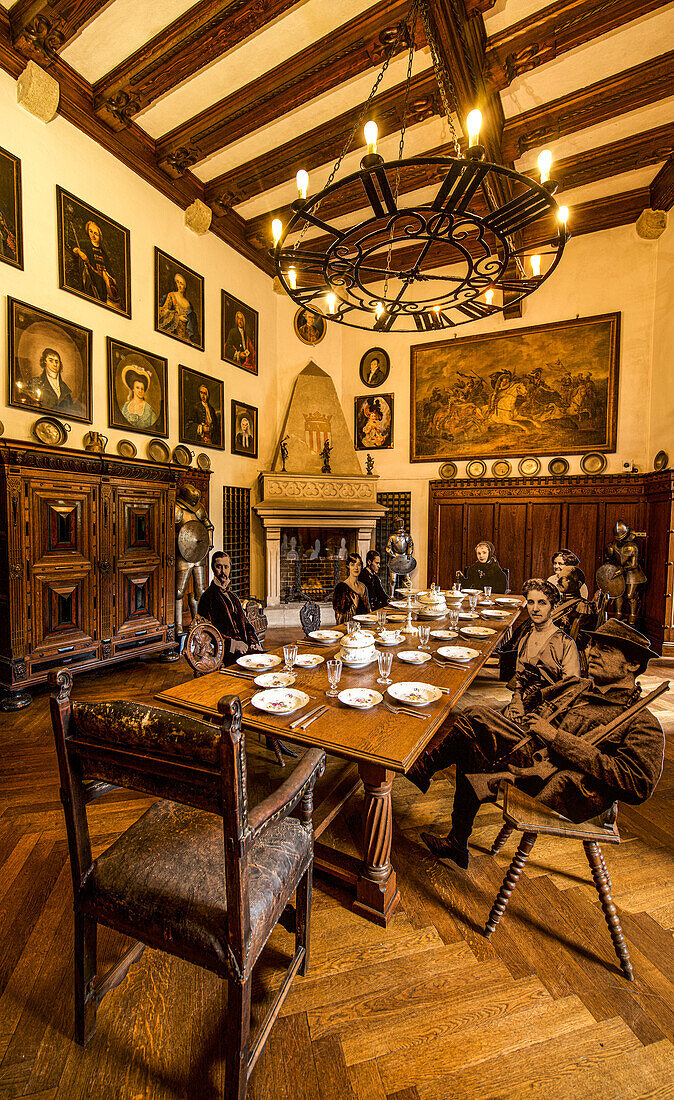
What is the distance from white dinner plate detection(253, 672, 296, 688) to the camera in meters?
2.09

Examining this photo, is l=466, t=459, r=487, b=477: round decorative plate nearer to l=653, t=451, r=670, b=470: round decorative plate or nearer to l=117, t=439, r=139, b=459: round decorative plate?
l=653, t=451, r=670, b=470: round decorative plate

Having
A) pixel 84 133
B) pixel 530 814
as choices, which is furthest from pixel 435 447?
pixel 530 814

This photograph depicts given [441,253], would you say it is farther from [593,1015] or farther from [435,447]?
[593,1015]

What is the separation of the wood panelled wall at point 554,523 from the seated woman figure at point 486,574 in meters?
2.10

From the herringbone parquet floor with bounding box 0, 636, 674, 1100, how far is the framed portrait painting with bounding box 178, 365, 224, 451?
4924 millimetres

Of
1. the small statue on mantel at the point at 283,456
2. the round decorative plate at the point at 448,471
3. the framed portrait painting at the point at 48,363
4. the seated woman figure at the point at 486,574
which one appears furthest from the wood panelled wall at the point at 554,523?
the framed portrait painting at the point at 48,363

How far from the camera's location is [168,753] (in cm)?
95

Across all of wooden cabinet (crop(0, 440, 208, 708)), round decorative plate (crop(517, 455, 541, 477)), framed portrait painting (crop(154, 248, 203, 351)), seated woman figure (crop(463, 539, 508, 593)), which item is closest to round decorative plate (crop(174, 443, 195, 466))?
wooden cabinet (crop(0, 440, 208, 708))

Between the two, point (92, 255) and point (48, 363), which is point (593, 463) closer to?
point (92, 255)

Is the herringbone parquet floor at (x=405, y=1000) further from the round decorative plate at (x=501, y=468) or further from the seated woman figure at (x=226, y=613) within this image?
the round decorative plate at (x=501, y=468)

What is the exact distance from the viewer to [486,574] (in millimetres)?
5453

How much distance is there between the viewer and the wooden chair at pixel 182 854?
0.94 m

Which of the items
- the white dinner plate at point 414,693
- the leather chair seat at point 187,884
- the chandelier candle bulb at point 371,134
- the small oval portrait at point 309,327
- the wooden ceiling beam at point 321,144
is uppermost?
the wooden ceiling beam at point 321,144

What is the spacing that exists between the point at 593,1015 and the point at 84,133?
7395 mm
